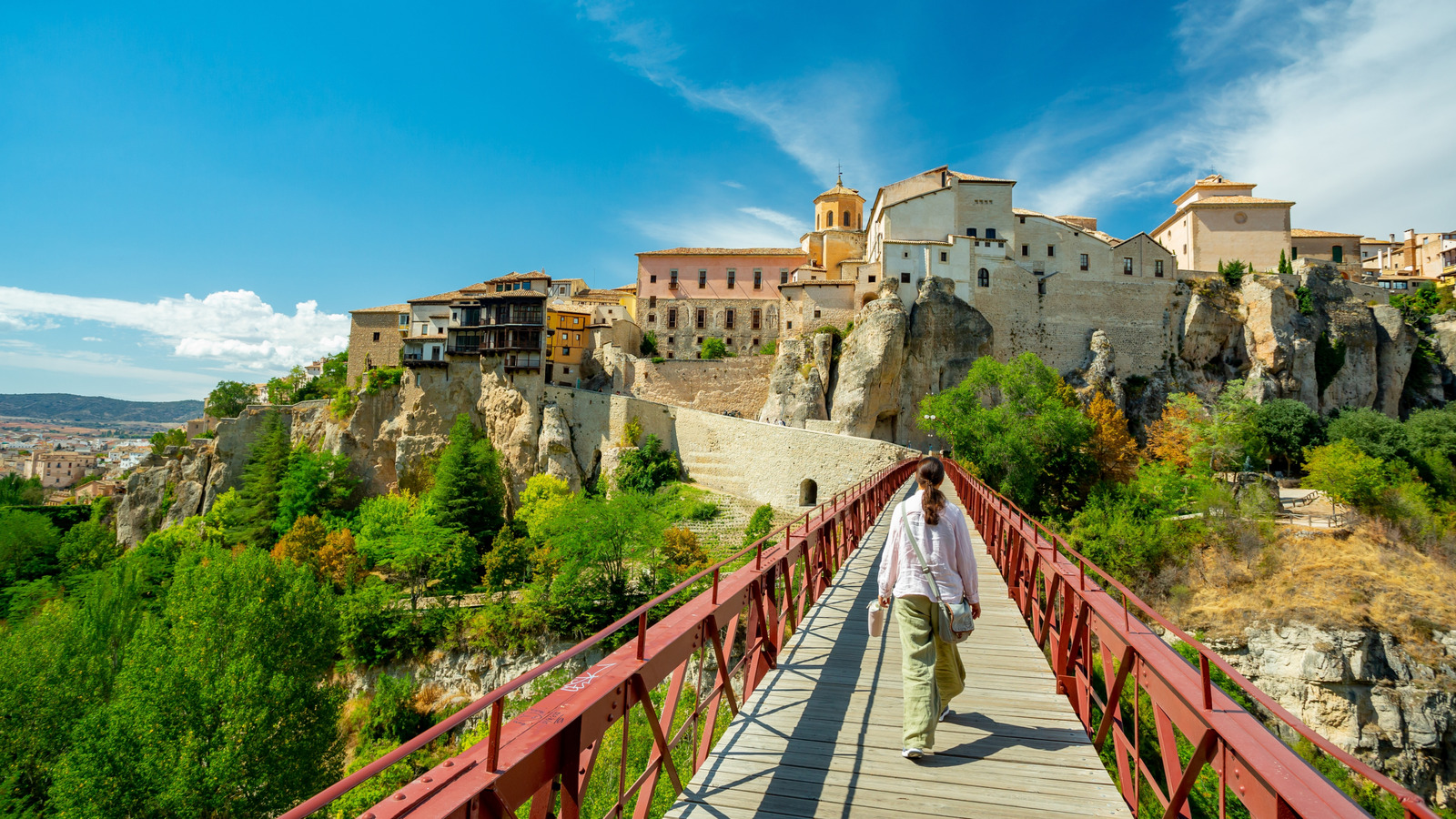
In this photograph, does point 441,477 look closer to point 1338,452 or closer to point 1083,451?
point 1083,451

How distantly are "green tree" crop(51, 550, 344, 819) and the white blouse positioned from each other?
18.7 metres

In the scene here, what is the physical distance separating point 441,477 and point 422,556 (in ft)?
18.0

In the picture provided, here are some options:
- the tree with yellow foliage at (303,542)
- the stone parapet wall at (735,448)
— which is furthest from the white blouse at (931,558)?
the tree with yellow foliage at (303,542)

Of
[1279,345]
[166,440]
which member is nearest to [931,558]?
[1279,345]

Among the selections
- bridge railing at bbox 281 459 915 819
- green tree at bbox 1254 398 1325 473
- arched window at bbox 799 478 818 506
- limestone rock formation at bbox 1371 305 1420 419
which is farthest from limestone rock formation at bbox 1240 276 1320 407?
bridge railing at bbox 281 459 915 819

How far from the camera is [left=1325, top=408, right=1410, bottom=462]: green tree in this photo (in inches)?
1225

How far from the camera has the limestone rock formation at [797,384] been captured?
120ft

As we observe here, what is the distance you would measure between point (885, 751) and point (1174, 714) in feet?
5.08

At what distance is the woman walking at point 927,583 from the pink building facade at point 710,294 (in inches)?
1673

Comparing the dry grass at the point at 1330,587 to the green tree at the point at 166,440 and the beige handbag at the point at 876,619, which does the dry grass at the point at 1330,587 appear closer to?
the beige handbag at the point at 876,619

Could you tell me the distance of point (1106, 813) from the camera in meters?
3.33

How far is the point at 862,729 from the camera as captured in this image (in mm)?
4266

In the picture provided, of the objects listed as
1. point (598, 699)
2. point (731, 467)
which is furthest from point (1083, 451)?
point (598, 699)

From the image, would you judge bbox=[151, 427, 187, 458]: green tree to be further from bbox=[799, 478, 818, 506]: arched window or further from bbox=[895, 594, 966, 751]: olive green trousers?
bbox=[895, 594, 966, 751]: olive green trousers
